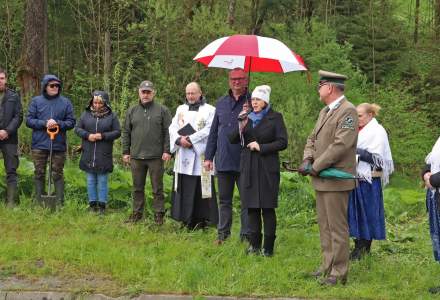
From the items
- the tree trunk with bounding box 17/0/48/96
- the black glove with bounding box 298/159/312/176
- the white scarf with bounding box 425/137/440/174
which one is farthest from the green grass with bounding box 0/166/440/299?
the tree trunk with bounding box 17/0/48/96

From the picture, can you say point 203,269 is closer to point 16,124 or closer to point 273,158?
point 273,158

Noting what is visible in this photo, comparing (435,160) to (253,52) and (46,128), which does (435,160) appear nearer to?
(253,52)

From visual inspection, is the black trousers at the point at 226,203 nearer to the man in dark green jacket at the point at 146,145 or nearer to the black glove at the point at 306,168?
the man in dark green jacket at the point at 146,145

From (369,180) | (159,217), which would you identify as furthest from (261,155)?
(159,217)

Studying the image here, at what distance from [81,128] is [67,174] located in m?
1.23

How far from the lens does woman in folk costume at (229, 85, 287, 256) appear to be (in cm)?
588

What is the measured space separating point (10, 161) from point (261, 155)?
4022 mm

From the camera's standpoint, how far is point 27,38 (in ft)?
46.8

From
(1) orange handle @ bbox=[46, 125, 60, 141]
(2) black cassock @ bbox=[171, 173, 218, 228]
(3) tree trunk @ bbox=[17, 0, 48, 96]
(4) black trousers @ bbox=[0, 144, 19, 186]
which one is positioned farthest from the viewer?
(3) tree trunk @ bbox=[17, 0, 48, 96]

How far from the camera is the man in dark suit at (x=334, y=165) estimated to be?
16.5ft

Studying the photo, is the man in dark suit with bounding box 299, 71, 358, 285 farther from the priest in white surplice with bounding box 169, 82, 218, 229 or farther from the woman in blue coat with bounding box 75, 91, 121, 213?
the woman in blue coat with bounding box 75, 91, 121, 213

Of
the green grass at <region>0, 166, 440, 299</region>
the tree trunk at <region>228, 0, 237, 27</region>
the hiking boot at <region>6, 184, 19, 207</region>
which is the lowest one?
the green grass at <region>0, 166, 440, 299</region>

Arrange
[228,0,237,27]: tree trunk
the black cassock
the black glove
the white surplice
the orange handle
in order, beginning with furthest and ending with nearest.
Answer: [228,0,237,27]: tree trunk → the orange handle → the black cassock → the white surplice → the black glove

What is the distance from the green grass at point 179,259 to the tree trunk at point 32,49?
23.1 feet
